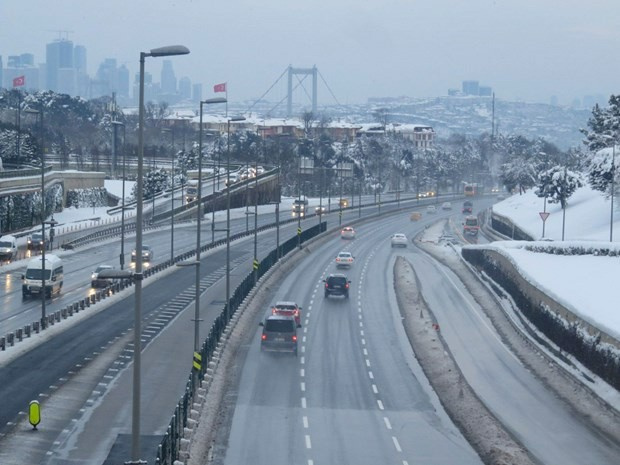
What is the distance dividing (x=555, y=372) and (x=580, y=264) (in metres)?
20.4

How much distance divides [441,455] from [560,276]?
99.4 feet

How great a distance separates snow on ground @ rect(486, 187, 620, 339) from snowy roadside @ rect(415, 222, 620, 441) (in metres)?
2.23

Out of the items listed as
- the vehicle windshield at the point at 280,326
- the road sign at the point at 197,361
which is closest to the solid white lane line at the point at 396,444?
the road sign at the point at 197,361

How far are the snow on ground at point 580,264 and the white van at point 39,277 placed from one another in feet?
83.5

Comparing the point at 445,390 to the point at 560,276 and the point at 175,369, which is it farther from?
the point at 560,276

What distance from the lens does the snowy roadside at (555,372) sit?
122 ft

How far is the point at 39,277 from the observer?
57.1 m

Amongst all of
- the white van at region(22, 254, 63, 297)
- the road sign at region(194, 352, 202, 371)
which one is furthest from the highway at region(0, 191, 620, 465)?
the white van at region(22, 254, 63, 297)

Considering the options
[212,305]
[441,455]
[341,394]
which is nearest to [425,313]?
[212,305]

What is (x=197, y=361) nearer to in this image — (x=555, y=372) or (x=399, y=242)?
(x=555, y=372)

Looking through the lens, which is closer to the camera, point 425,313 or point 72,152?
point 425,313

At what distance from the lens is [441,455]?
30.8m

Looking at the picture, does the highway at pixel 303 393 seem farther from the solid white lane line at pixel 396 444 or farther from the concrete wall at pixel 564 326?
the concrete wall at pixel 564 326

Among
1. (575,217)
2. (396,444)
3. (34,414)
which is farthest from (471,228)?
(34,414)
